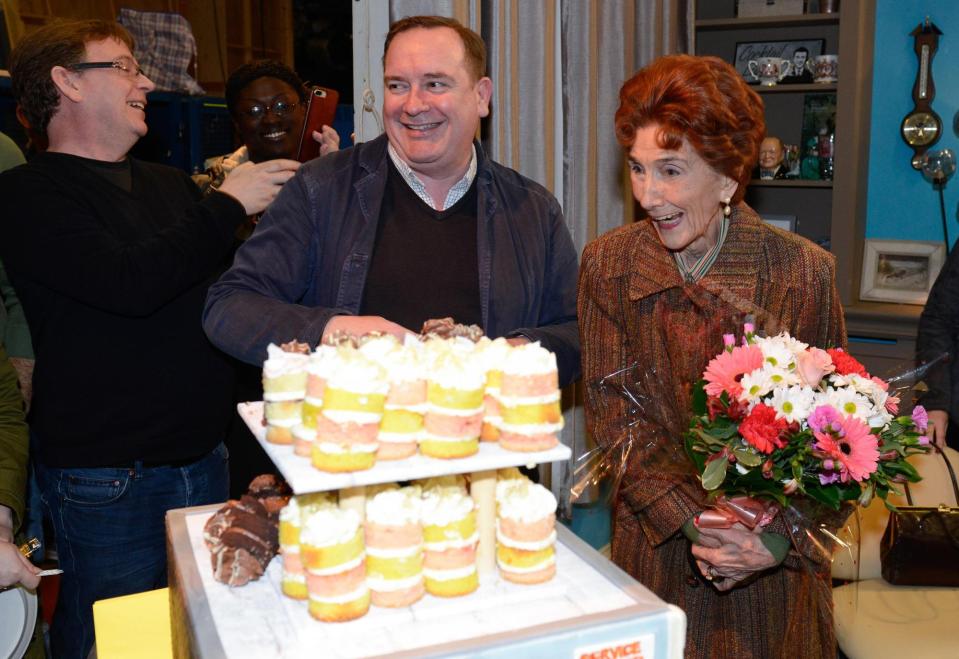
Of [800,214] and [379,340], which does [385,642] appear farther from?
[800,214]

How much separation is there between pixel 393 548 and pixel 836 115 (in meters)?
3.98

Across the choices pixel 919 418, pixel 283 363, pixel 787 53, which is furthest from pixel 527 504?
pixel 787 53

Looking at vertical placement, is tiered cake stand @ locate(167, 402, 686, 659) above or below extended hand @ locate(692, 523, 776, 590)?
above

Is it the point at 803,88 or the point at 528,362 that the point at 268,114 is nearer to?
the point at 528,362

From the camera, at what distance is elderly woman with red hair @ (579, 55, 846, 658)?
1658 millimetres

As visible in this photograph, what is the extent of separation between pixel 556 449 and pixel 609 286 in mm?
831

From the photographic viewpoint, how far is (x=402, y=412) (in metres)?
1.10

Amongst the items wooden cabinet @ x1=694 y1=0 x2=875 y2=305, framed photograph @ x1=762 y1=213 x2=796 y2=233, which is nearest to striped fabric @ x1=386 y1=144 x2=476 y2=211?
wooden cabinet @ x1=694 y1=0 x2=875 y2=305

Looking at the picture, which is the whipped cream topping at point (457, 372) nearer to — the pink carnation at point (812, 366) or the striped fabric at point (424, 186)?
the pink carnation at point (812, 366)

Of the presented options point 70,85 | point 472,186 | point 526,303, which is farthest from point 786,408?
point 70,85

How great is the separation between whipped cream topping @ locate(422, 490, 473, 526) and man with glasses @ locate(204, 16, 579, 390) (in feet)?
2.17

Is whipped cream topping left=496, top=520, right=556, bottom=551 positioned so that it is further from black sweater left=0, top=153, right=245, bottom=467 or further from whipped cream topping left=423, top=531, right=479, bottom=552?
black sweater left=0, top=153, right=245, bottom=467

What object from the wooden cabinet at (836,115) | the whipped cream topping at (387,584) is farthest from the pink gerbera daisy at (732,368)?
the wooden cabinet at (836,115)

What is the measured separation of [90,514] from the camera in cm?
217
